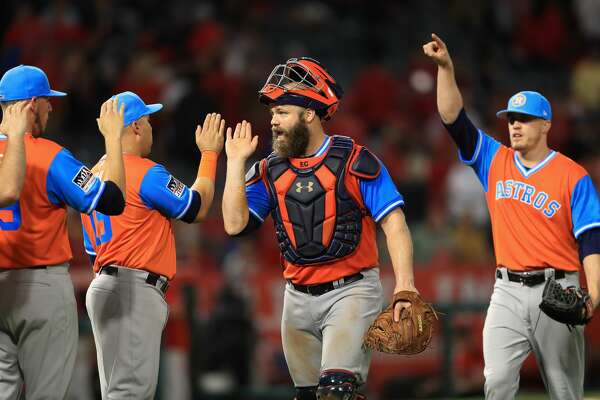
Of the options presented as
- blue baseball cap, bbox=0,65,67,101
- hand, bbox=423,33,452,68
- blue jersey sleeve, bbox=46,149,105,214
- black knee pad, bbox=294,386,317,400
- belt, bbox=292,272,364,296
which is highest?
hand, bbox=423,33,452,68

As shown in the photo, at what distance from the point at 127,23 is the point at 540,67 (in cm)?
631

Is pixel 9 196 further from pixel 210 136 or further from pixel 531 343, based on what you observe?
pixel 531 343

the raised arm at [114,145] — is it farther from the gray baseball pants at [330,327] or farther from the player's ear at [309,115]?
the gray baseball pants at [330,327]

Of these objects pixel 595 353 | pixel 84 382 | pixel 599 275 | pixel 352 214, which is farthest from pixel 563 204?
pixel 595 353

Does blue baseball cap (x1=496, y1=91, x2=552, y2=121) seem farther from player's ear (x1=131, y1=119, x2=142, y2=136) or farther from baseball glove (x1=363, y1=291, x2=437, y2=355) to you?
player's ear (x1=131, y1=119, x2=142, y2=136)

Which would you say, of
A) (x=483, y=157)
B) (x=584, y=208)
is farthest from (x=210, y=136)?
(x=584, y=208)

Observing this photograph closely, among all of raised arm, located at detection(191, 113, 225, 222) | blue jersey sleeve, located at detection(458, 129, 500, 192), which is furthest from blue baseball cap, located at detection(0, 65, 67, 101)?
blue jersey sleeve, located at detection(458, 129, 500, 192)

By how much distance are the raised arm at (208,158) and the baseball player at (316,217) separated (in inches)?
10.6

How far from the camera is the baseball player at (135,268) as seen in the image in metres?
6.05

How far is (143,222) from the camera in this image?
6172mm

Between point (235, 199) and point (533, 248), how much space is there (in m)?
1.87

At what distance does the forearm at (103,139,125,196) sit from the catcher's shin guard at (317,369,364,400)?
4.76ft

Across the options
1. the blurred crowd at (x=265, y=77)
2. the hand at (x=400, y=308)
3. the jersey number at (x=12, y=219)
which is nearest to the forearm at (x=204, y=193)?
the jersey number at (x=12, y=219)

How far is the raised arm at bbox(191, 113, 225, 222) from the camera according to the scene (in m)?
6.30
